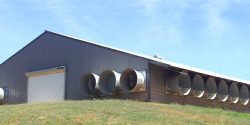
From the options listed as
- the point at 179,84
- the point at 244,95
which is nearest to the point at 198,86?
the point at 179,84

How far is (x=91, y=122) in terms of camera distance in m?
18.8

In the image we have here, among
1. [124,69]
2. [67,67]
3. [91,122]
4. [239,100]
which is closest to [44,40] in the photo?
[67,67]

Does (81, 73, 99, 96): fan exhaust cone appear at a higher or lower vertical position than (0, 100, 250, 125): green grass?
higher

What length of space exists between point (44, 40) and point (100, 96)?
7596mm

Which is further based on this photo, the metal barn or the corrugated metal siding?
the metal barn

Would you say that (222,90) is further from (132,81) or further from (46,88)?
(46,88)

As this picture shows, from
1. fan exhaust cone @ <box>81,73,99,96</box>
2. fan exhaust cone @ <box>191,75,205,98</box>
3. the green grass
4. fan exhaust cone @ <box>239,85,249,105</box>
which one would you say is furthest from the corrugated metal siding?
fan exhaust cone @ <box>239,85,249,105</box>

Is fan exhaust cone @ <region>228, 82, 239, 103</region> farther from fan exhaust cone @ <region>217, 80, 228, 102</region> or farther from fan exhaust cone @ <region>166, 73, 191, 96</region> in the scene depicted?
fan exhaust cone @ <region>166, 73, 191, 96</region>

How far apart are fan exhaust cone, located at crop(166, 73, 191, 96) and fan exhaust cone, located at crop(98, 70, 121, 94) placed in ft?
9.61

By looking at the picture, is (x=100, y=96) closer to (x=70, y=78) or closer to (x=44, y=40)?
(x=70, y=78)

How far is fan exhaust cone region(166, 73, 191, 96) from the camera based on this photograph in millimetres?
30219

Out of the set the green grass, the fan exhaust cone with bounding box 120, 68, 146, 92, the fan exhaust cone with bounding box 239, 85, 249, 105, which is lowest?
the green grass

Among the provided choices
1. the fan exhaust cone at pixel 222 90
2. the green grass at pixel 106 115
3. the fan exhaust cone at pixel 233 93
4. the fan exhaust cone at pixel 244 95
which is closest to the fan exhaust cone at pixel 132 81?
the green grass at pixel 106 115

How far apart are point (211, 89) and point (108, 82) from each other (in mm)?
6653
